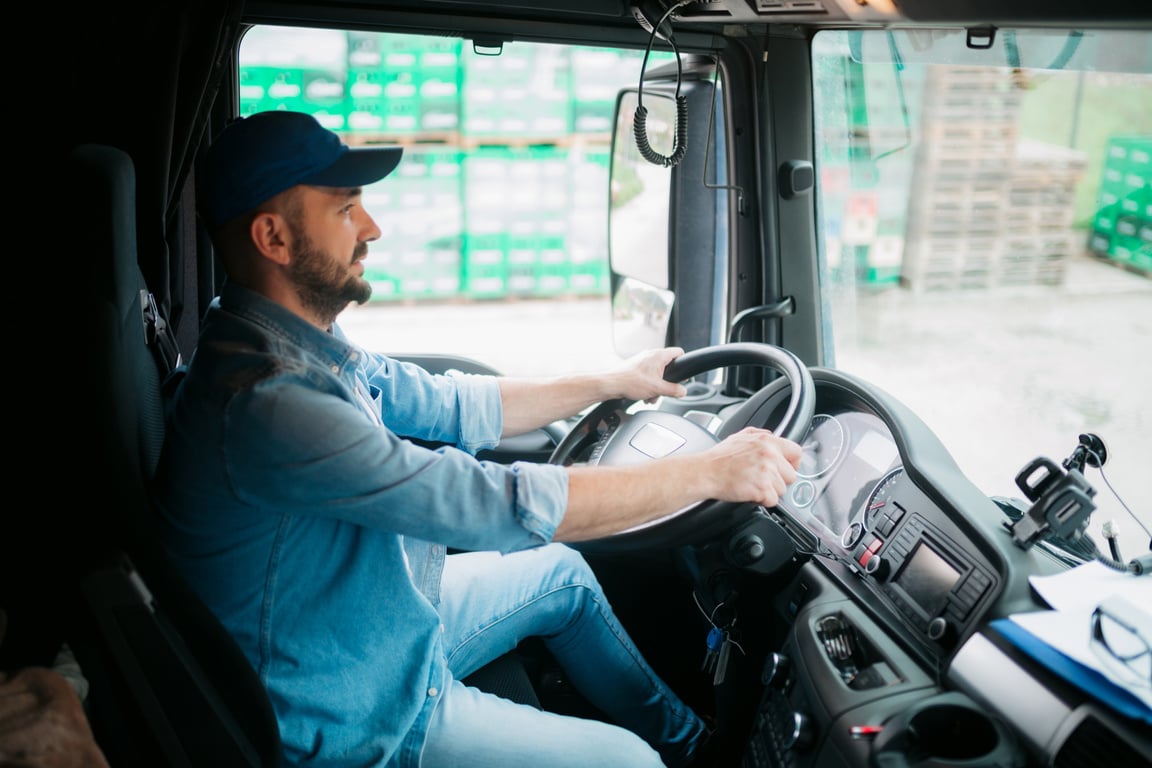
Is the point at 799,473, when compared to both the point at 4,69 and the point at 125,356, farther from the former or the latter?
the point at 4,69

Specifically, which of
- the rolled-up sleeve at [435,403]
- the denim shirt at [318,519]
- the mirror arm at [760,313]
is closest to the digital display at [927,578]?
the denim shirt at [318,519]

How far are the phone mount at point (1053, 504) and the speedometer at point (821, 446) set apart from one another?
0.50 m

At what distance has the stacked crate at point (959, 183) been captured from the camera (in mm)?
3621

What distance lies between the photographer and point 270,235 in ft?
5.30

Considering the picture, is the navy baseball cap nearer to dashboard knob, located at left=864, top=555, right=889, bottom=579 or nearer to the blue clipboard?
dashboard knob, located at left=864, top=555, right=889, bottom=579

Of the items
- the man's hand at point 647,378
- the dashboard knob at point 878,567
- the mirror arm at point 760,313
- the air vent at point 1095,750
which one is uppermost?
the mirror arm at point 760,313

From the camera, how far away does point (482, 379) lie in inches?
89.4

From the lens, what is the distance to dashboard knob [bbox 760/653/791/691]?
5.84ft

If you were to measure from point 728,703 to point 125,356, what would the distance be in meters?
1.42

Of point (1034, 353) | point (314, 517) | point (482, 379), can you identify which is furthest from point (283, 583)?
point (1034, 353)

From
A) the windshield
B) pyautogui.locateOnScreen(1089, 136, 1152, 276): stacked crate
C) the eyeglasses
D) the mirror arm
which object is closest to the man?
the eyeglasses

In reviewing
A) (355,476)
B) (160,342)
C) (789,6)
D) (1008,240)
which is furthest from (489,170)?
(355,476)

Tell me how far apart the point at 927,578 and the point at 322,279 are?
1.21 m

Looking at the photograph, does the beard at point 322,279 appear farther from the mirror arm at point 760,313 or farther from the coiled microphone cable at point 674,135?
the mirror arm at point 760,313
